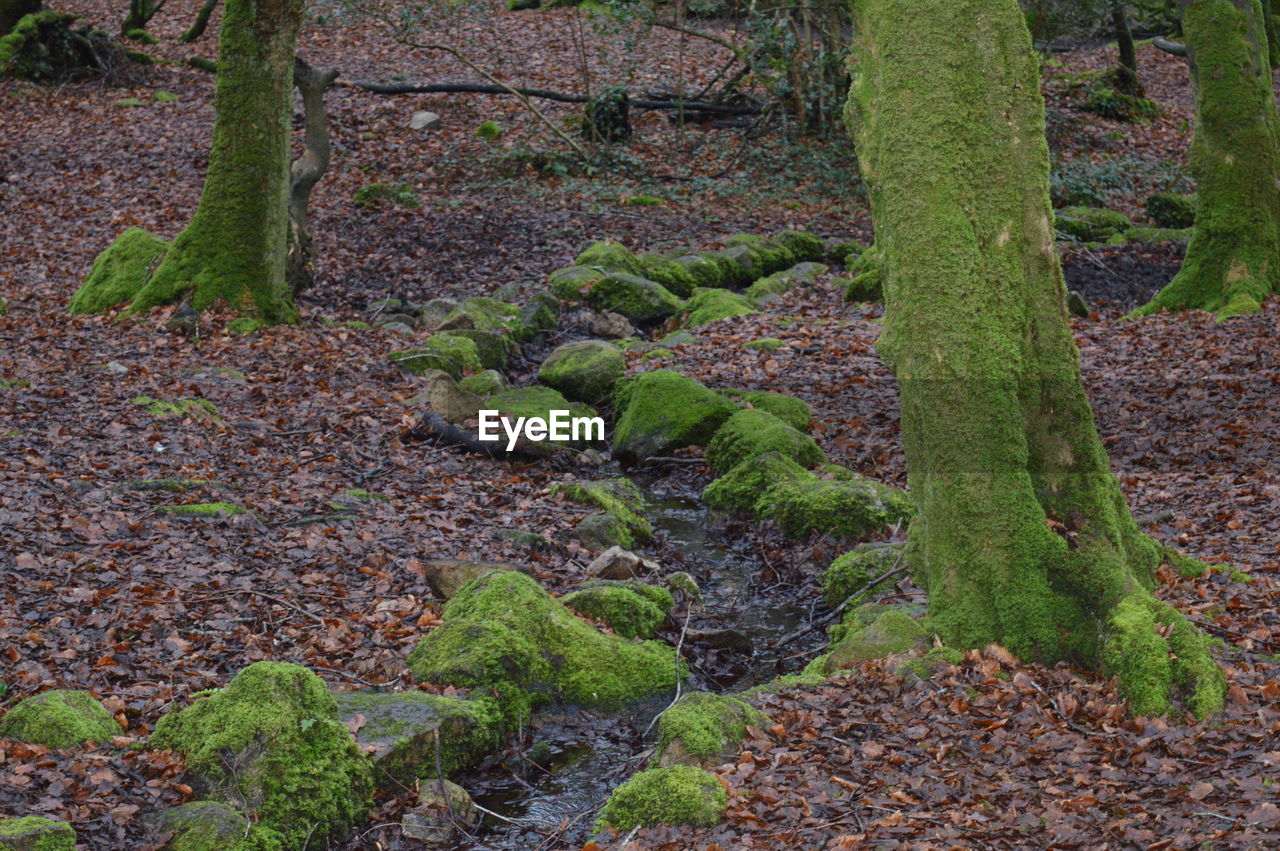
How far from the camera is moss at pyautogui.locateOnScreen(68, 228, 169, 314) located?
13.2m

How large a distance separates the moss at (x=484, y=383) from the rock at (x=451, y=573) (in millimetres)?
4324

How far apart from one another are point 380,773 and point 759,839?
6.62 feet

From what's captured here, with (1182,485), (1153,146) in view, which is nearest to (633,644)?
(1182,485)

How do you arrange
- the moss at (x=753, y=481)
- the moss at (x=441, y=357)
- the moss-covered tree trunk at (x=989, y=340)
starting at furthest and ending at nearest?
the moss at (x=441, y=357)
the moss at (x=753, y=481)
the moss-covered tree trunk at (x=989, y=340)

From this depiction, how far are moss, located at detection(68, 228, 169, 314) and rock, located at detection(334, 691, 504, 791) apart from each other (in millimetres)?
8947

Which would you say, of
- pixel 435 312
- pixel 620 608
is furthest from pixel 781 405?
pixel 435 312

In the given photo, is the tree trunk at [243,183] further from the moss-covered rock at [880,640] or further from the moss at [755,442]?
the moss-covered rock at [880,640]

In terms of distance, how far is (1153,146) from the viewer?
23.4m

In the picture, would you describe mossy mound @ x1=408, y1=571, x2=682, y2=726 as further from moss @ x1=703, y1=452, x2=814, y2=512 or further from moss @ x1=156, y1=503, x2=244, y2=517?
moss @ x1=703, y1=452, x2=814, y2=512

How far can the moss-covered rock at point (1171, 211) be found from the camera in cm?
1891

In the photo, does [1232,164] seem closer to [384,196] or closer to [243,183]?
[243,183]

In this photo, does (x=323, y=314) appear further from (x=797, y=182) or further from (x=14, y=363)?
(x=797, y=182)

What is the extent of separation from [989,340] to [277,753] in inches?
161

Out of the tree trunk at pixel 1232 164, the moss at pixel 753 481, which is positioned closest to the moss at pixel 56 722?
the moss at pixel 753 481
